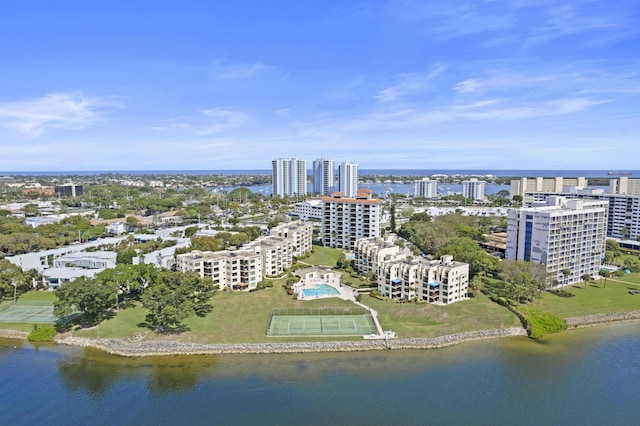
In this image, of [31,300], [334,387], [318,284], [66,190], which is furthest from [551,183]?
[66,190]

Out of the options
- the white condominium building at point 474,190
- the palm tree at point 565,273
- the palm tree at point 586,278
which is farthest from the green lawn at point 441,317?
the white condominium building at point 474,190

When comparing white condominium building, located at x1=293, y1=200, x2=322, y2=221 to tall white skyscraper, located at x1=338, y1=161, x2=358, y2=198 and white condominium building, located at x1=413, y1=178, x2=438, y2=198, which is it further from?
white condominium building, located at x1=413, y1=178, x2=438, y2=198

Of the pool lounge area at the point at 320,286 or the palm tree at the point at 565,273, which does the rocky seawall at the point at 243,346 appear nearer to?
the pool lounge area at the point at 320,286

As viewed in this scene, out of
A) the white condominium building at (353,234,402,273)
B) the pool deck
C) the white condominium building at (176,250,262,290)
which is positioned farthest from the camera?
the white condominium building at (353,234,402,273)

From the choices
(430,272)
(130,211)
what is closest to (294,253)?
(430,272)

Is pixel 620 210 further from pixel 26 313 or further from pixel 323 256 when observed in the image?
pixel 26 313

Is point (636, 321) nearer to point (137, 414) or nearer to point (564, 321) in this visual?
point (564, 321)

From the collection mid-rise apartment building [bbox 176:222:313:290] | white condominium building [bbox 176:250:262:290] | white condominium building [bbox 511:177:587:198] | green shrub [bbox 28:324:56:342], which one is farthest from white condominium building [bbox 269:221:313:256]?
white condominium building [bbox 511:177:587:198]
